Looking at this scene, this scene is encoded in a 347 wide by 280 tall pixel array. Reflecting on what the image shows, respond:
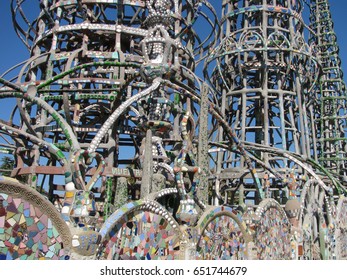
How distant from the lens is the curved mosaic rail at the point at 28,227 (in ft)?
15.8

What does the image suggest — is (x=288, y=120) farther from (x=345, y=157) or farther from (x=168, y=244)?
(x=168, y=244)

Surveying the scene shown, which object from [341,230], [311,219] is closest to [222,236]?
[311,219]

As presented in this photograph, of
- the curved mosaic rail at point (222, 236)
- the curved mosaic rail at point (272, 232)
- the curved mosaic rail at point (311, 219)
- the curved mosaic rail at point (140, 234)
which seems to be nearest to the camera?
the curved mosaic rail at point (140, 234)

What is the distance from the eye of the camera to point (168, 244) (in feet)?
22.1

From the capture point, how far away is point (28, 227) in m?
5.00

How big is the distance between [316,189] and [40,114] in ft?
29.4

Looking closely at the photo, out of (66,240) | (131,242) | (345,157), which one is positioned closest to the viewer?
(66,240)

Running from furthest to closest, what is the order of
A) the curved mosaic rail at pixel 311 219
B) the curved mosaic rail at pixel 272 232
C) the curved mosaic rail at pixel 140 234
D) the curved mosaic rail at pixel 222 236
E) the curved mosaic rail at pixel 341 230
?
the curved mosaic rail at pixel 341 230 → the curved mosaic rail at pixel 311 219 → the curved mosaic rail at pixel 272 232 → the curved mosaic rail at pixel 222 236 → the curved mosaic rail at pixel 140 234

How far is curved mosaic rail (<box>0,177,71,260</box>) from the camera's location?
15.8 feet

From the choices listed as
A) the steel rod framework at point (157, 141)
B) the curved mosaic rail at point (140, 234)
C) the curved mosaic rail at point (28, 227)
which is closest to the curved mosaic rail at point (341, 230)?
the steel rod framework at point (157, 141)

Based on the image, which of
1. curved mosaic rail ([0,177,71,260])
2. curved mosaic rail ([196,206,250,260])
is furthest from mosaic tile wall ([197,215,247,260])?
curved mosaic rail ([0,177,71,260])

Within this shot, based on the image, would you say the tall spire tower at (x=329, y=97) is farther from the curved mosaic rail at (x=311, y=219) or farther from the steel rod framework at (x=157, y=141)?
the curved mosaic rail at (x=311, y=219)
